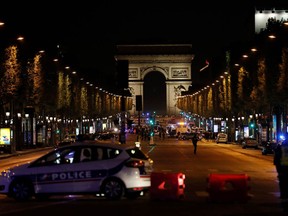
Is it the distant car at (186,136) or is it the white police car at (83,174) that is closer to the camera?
the white police car at (83,174)

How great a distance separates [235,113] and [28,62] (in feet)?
123

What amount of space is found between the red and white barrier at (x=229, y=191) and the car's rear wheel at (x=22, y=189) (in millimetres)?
4951

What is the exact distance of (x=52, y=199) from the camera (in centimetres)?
2411

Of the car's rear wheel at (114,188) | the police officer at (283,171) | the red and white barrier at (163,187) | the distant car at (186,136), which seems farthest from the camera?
the distant car at (186,136)

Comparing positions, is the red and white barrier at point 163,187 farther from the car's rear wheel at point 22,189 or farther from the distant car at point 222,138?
the distant car at point 222,138

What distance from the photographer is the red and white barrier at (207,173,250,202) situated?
22.2 metres

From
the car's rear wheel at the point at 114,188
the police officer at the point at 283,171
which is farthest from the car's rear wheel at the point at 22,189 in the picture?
the police officer at the point at 283,171

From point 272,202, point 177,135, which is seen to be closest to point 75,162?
point 272,202

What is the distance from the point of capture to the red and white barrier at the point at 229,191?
73.0ft

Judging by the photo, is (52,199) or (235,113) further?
(235,113)

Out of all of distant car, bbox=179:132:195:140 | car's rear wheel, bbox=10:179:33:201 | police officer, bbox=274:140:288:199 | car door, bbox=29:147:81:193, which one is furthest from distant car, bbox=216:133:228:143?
car's rear wheel, bbox=10:179:33:201

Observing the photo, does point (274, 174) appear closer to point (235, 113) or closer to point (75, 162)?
point (75, 162)

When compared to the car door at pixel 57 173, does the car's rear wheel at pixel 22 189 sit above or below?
below

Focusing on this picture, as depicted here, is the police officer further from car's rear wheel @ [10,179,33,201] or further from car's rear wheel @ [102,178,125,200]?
car's rear wheel @ [10,179,33,201]
